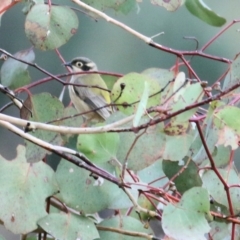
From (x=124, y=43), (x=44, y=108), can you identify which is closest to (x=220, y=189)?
(x=44, y=108)

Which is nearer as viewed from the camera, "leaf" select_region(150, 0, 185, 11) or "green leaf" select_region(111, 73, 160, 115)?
"green leaf" select_region(111, 73, 160, 115)

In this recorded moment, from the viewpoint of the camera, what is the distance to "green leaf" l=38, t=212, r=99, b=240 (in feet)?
2.30

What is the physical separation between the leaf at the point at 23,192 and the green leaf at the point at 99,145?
8cm

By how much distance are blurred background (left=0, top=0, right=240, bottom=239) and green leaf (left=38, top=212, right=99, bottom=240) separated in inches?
45.5

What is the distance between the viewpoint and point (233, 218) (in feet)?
2.34

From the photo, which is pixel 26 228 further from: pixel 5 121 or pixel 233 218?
pixel 233 218

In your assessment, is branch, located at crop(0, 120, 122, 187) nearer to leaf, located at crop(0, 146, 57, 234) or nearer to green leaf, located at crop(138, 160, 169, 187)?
leaf, located at crop(0, 146, 57, 234)

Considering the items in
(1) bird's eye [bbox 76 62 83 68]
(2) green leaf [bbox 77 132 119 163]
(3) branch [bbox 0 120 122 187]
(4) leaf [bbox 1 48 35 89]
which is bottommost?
(1) bird's eye [bbox 76 62 83 68]

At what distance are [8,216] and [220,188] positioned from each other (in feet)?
0.93

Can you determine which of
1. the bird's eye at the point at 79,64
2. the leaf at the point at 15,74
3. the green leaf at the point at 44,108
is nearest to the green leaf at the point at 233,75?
the green leaf at the point at 44,108

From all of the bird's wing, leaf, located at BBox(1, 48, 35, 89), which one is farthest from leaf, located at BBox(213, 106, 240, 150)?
the bird's wing

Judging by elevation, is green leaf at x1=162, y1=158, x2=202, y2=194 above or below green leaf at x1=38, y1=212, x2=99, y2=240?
above

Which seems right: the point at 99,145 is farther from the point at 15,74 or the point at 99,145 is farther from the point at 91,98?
the point at 91,98

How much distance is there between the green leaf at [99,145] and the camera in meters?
0.66
